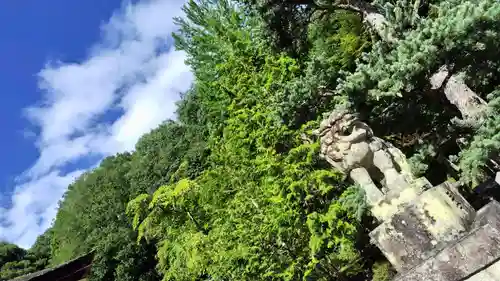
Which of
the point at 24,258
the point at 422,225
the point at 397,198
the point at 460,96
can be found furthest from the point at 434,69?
the point at 24,258

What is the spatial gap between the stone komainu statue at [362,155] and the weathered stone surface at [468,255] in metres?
1.56

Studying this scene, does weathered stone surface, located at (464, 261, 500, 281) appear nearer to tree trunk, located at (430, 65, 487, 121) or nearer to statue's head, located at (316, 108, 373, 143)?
statue's head, located at (316, 108, 373, 143)

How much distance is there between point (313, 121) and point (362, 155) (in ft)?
8.10

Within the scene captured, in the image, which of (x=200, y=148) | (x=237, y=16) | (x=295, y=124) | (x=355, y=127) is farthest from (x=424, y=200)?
(x=200, y=148)

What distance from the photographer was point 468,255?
4.14 m

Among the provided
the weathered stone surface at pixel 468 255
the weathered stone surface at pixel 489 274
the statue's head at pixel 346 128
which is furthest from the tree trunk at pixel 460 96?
the weathered stone surface at pixel 489 274

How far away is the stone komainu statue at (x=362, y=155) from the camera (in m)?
6.01

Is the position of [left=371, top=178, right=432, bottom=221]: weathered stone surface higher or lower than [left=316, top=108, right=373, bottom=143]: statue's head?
lower

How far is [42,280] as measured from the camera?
18.7 m

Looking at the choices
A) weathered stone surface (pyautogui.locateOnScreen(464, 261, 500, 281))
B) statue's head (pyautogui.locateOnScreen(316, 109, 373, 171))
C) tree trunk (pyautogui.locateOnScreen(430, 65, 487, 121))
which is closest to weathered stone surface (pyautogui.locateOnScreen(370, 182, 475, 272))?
weathered stone surface (pyautogui.locateOnScreen(464, 261, 500, 281))

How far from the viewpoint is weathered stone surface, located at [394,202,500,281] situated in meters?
4.07

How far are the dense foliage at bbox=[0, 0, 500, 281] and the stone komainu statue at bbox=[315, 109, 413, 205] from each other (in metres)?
0.24

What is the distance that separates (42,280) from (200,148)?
9.27 meters

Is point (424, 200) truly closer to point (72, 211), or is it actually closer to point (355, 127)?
point (355, 127)
